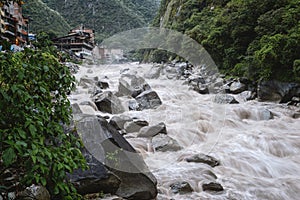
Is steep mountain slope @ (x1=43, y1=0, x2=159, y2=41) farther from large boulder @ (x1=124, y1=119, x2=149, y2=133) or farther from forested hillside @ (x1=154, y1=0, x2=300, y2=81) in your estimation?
large boulder @ (x1=124, y1=119, x2=149, y2=133)

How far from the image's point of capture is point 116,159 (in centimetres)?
322

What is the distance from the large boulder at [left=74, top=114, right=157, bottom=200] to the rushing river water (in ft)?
1.27

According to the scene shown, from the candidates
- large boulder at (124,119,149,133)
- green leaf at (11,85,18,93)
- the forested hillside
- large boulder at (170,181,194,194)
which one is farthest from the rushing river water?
green leaf at (11,85,18,93)

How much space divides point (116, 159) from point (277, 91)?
316 inches

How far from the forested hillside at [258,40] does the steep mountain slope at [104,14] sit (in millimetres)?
35555

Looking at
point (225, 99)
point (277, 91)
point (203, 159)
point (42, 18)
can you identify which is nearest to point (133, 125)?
point (203, 159)

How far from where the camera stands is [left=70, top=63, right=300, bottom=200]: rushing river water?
3930mm

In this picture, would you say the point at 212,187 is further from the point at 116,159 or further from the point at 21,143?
the point at 21,143

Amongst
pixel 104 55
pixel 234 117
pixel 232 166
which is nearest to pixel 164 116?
pixel 234 117

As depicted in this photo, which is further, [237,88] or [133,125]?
[237,88]

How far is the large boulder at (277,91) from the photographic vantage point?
349 inches

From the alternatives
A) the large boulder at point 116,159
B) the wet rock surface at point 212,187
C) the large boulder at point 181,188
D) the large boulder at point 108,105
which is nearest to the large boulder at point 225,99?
the large boulder at point 108,105

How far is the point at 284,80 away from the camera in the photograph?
357 inches

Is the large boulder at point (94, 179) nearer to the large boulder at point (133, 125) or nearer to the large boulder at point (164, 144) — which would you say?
the large boulder at point (164, 144)
